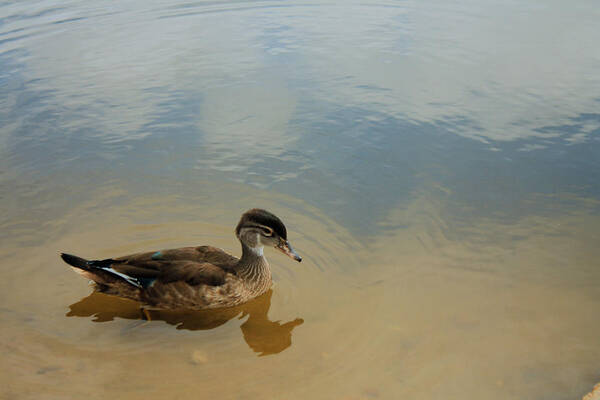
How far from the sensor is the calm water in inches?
173

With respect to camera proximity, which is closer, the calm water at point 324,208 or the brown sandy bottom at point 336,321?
the brown sandy bottom at point 336,321

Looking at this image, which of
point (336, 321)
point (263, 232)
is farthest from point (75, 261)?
point (336, 321)

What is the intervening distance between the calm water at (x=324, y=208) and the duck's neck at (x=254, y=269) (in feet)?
0.70

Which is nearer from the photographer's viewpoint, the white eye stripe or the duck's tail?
the duck's tail

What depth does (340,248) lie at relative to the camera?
5.75 meters

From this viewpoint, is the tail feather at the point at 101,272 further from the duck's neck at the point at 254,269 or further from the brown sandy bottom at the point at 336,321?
the duck's neck at the point at 254,269

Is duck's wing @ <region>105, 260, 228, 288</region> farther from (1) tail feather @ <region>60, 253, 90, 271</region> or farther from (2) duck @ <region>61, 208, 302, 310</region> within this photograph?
(1) tail feather @ <region>60, 253, 90, 271</region>

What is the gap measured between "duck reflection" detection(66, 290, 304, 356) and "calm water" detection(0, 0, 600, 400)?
21mm

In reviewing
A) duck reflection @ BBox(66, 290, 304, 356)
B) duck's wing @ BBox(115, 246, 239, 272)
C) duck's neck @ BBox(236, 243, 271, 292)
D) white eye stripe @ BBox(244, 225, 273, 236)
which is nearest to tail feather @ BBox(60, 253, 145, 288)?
duck's wing @ BBox(115, 246, 239, 272)

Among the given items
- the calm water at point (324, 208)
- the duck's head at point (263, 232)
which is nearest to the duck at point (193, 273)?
the duck's head at point (263, 232)

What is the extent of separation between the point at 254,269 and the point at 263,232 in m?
0.40

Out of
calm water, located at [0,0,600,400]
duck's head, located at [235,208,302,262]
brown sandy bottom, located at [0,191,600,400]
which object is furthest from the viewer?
duck's head, located at [235,208,302,262]

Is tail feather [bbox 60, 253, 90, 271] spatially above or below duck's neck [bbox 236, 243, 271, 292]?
above

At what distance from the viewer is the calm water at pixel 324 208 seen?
4391 millimetres
